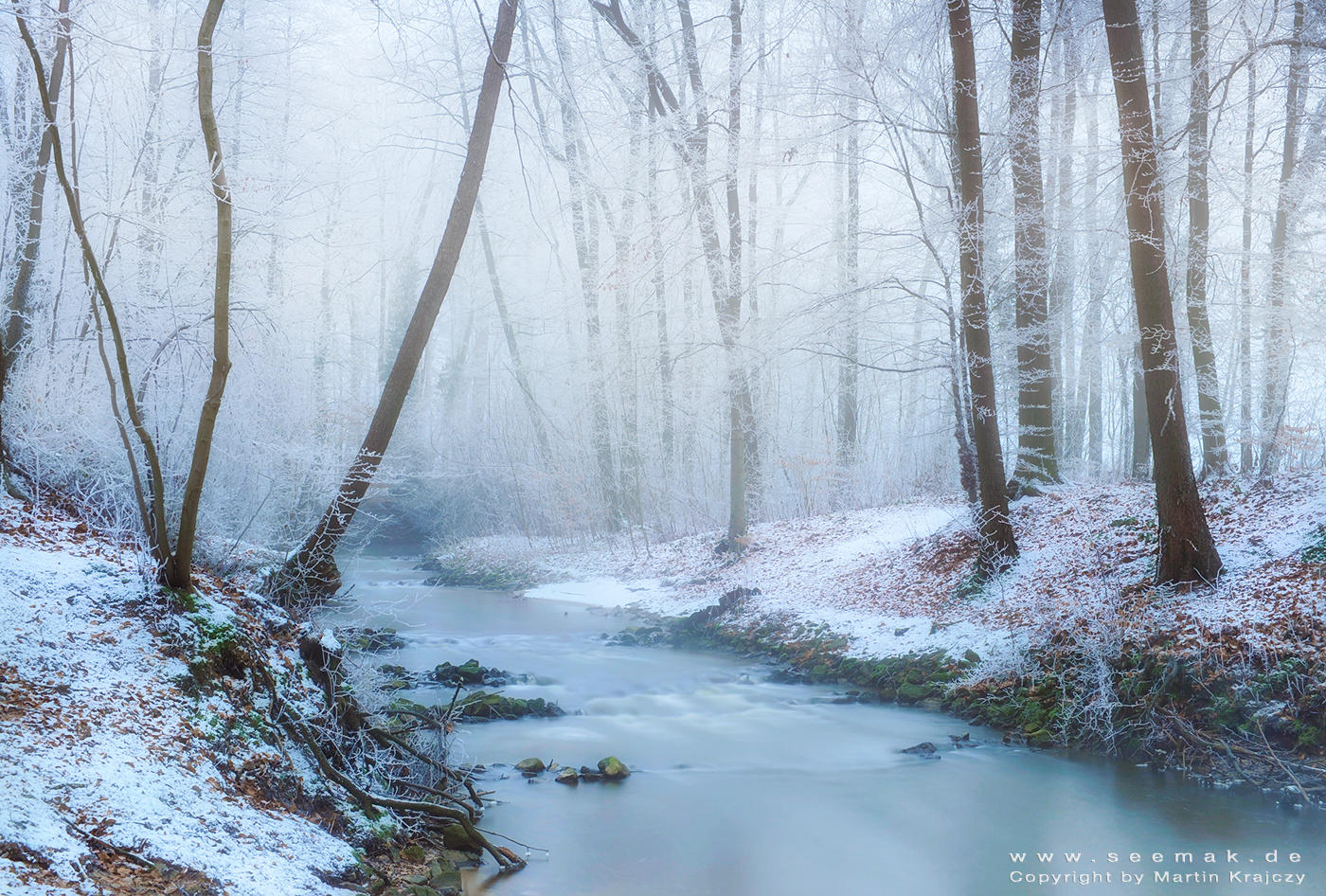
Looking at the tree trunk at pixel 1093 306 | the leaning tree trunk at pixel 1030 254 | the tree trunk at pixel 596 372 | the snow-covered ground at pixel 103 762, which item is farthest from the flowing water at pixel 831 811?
the tree trunk at pixel 596 372

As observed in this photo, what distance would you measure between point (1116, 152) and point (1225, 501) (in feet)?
14.4

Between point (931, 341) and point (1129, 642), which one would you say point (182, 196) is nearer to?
point (931, 341)

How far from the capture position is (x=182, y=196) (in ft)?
34.5

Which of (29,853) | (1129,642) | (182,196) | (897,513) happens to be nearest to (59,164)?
(29,853)

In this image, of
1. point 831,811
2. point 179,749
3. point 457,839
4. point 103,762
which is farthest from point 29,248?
point 831,811

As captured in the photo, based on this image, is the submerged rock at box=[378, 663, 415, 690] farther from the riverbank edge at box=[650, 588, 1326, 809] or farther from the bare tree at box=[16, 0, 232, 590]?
the riverbank edge at box=[650, 588, 1326, 809]

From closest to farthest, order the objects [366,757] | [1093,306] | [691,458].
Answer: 1. [366,757]
2. [1093,306]
3. [691,458]

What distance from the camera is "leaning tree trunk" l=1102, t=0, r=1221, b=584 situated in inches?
309

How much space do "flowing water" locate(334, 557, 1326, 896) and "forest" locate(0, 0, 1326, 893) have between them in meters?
0.07

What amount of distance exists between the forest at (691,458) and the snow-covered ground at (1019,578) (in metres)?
0.07

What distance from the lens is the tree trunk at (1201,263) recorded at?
Answer: 398 inches

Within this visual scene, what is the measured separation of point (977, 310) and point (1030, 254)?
1.78 m

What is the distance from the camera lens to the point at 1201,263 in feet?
36.2

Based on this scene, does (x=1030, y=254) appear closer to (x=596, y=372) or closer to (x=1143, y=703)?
(x=1143, y=703)
